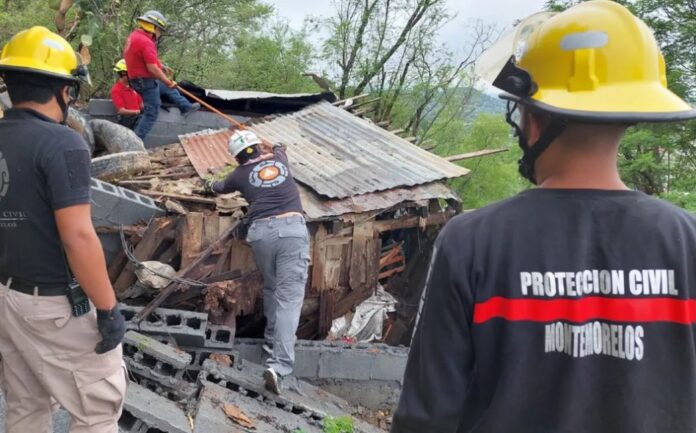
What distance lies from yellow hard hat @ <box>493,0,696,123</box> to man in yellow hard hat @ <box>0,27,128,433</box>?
79.7 inches

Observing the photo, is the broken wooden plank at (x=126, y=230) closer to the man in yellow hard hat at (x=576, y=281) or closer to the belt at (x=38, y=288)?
the belt at (x=38, y=288)

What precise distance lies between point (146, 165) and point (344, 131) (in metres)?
3.28

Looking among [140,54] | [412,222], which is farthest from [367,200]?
[140,54]

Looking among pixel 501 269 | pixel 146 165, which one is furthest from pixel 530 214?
pixel 146 165

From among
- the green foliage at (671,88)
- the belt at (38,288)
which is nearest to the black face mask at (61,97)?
the belt at (38,288)

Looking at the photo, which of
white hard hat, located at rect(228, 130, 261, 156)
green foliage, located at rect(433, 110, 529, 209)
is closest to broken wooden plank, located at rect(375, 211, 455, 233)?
white hard hat, located at rect(228, 130, 261, 156)

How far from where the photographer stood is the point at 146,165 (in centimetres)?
732

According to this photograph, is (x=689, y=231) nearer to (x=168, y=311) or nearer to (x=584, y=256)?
(x=584, y=256)

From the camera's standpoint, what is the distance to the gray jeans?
5570 millimetres

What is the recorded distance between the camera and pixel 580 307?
1391 mm

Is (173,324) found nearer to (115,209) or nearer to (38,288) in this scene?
(115,209)

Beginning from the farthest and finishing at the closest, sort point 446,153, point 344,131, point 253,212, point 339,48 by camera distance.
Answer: point 446,153 → point 339,48 → point 344,131 → point 253,212

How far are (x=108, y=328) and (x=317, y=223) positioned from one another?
3986mm

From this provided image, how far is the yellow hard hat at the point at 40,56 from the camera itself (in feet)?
8.98
